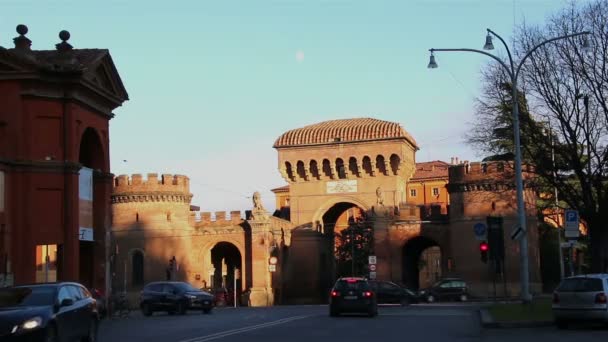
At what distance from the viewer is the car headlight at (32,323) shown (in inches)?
607

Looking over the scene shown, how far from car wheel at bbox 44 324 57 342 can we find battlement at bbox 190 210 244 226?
51631 mm

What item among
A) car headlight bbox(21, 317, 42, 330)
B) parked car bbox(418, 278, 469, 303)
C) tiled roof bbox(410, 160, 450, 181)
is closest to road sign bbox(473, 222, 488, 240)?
car headlight bbox(21, 317, 42, 330)

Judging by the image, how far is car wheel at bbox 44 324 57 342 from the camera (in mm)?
15812

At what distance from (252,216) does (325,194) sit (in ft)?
26.9

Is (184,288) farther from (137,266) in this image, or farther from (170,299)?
(137,266)

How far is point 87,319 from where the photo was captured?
1878cm

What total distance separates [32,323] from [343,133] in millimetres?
57204

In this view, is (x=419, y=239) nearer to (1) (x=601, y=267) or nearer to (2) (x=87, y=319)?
(1) (x=601, y=267)

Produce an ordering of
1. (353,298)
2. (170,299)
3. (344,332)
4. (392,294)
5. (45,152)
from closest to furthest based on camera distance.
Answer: (344,332) → (353,298) → (45,152) → (170,299) → (392,294)

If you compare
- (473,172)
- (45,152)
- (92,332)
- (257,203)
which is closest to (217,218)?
(257,203)

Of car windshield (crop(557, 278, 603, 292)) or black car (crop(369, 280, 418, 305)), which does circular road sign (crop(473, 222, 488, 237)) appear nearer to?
car windshield (crop(557, 278, 603, 292))

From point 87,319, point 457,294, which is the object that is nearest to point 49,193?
point 87,319

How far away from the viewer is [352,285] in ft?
106

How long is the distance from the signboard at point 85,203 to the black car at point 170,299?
4.02 m
